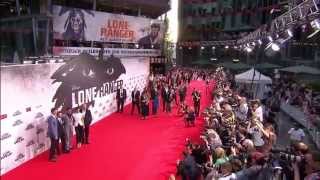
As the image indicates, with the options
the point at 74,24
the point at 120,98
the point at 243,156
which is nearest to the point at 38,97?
the point at 243,156

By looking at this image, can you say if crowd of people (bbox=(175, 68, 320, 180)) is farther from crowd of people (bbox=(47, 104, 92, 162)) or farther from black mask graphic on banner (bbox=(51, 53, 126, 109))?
black mask graphic on banner (bbox=(51, 53, 126, 109))

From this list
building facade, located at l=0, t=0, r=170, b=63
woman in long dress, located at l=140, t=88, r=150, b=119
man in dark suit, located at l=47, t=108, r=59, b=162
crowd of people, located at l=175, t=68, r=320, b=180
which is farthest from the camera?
woman in long dress, located at l=140, t=88, r=150, b=119

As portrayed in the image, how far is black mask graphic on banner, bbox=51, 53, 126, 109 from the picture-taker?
15.3 meters

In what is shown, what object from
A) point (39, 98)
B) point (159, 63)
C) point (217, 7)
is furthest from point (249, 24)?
point (39, 98)

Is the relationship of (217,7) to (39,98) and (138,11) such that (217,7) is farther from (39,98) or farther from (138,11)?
(39,98)

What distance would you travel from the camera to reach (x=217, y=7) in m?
73.2

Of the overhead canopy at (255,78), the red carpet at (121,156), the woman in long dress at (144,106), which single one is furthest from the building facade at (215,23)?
the red carpet at (121,156)

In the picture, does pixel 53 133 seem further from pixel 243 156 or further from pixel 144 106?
pixel 144 106

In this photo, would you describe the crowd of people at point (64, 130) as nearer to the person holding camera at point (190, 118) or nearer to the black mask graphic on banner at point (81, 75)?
the black mask graphic on banner at point (81, 75)

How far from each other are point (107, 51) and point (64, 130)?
18907 millimetres

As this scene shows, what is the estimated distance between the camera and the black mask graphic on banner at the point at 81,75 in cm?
1527

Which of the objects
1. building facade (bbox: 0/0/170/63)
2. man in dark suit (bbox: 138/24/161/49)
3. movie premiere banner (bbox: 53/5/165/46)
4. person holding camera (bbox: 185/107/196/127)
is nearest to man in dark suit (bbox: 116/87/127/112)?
building facade (bbox: 0/0/170/63)

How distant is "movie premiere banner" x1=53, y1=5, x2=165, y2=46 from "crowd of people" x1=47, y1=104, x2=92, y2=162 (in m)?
14.6

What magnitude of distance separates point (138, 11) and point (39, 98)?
105 feet
